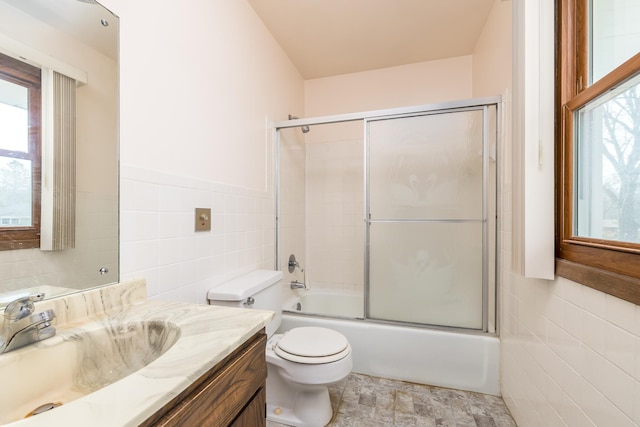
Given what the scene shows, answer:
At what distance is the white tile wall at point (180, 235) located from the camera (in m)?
1.02

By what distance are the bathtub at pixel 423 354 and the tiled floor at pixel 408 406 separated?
0.19 feet

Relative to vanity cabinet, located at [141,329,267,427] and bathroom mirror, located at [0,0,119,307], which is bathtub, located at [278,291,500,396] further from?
bathroom mirror, located at [0,0,119,307]

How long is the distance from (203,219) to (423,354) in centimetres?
156

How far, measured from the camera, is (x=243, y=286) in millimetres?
1420

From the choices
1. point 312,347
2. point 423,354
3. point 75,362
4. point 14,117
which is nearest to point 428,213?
point 423,354

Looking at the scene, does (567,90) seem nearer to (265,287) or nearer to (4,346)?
(265,287)

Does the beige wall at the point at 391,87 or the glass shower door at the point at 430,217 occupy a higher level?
the beige wall at the point at 391,87

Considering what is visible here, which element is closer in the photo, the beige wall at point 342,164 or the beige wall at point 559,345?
the beige wall at point 559,345

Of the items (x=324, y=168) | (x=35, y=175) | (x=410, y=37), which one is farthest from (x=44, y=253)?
(x=410, y=37)

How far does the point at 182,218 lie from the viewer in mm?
1246

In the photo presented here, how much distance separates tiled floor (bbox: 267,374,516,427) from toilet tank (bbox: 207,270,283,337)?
60 cm

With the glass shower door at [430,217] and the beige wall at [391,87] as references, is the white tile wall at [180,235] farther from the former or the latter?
the beige wall at [391,87]

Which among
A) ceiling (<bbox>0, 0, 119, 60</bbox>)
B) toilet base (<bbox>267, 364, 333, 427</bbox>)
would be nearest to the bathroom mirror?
ceiling (<bbox>0, 0, 119, 60</bbox>)

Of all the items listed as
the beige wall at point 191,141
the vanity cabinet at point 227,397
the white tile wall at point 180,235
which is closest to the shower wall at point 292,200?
the beige wall at point 191,141
